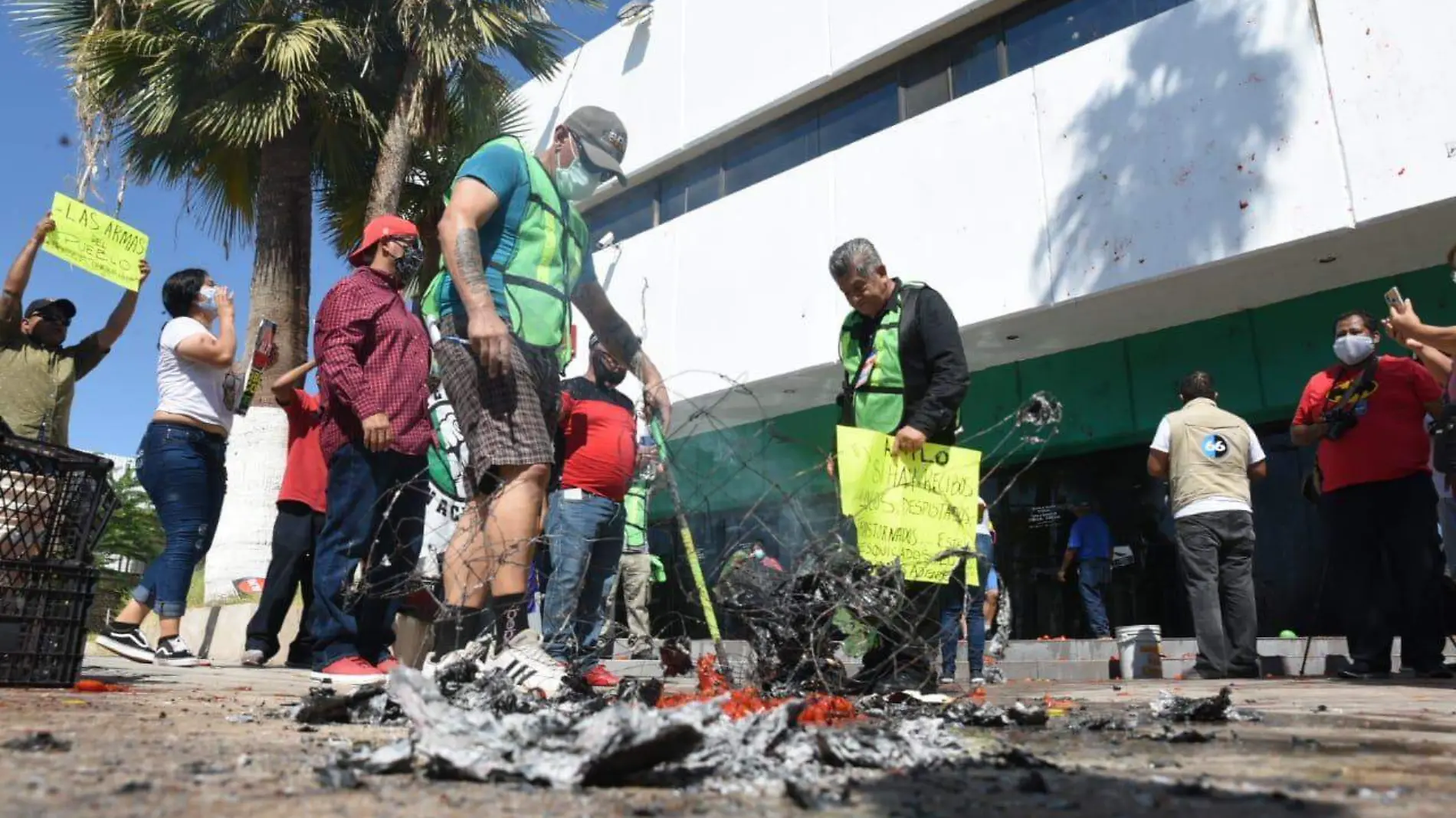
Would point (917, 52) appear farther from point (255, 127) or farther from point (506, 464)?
point (506, 464)

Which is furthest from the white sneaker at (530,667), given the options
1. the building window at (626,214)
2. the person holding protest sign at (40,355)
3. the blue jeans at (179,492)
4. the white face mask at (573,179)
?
the building window at (626,214)

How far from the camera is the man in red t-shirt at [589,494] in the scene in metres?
3.63

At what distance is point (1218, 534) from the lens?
4855 millimetres

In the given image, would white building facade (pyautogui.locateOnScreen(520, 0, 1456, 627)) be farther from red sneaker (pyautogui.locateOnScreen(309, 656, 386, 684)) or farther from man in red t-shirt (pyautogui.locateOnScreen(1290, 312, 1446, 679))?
man in red t-shirt (pyautogui.locateOnScreen(1290, 312, 1446, 679))

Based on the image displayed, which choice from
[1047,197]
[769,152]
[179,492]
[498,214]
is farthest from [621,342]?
[769,152]

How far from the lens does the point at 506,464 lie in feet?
8.82

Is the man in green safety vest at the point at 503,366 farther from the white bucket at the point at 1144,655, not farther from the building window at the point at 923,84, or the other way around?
the building window at the point at 923,84

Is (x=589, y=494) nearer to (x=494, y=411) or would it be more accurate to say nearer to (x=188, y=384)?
(x=494, y=411)

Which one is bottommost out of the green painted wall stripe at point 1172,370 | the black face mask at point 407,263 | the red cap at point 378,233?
the black face mask at point 407,263

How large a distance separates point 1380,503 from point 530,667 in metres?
3.93

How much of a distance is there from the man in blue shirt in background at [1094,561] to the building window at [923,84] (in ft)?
13.3

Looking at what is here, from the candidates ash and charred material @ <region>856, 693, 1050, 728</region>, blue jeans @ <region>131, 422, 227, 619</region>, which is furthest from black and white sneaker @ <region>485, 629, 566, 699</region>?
blue jeans @ <region>131, 422, 227, 619</region>

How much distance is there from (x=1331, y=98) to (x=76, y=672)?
7475 mm

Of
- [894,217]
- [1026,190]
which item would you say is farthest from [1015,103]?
[894,217]
